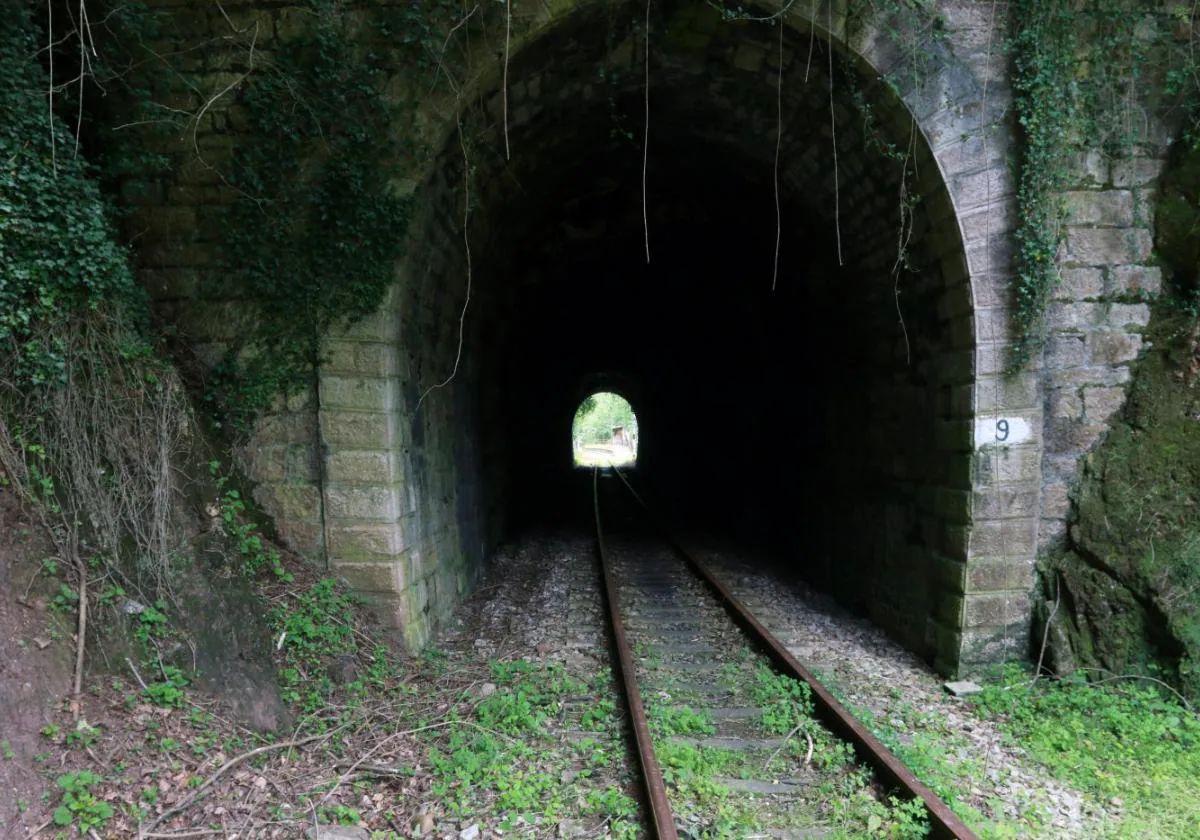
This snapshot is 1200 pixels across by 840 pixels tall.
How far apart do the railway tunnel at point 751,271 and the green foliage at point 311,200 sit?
0.37 metres

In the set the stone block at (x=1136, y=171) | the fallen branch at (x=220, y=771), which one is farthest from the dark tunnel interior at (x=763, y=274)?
the fallen branch at (x=220, y=771)

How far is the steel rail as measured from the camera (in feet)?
9.57

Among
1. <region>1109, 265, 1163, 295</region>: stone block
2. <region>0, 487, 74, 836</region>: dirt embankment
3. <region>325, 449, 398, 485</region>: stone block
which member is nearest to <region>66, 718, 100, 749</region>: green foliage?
<region>0, 487, 74, 836</region>: dirt embankment

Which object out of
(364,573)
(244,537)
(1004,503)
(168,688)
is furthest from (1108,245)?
(168,688)

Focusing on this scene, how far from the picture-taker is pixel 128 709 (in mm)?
2986

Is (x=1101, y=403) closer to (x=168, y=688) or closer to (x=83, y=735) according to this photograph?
(x=168, y=688)

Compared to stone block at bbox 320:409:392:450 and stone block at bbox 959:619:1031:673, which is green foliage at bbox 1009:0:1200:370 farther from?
stone block at bbox 320:409:392:450

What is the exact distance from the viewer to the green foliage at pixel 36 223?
125 inches

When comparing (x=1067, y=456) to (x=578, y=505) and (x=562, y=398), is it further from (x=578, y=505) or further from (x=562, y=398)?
(x=562, y=398)

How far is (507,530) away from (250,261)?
6380mm

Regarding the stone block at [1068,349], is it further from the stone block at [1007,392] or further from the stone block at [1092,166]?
the stone block at [1092,166]

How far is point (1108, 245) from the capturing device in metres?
4.67

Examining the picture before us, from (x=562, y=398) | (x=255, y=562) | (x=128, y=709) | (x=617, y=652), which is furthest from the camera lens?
(x=562, y=398)

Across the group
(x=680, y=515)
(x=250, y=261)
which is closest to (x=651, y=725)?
(x=250, y=261)
